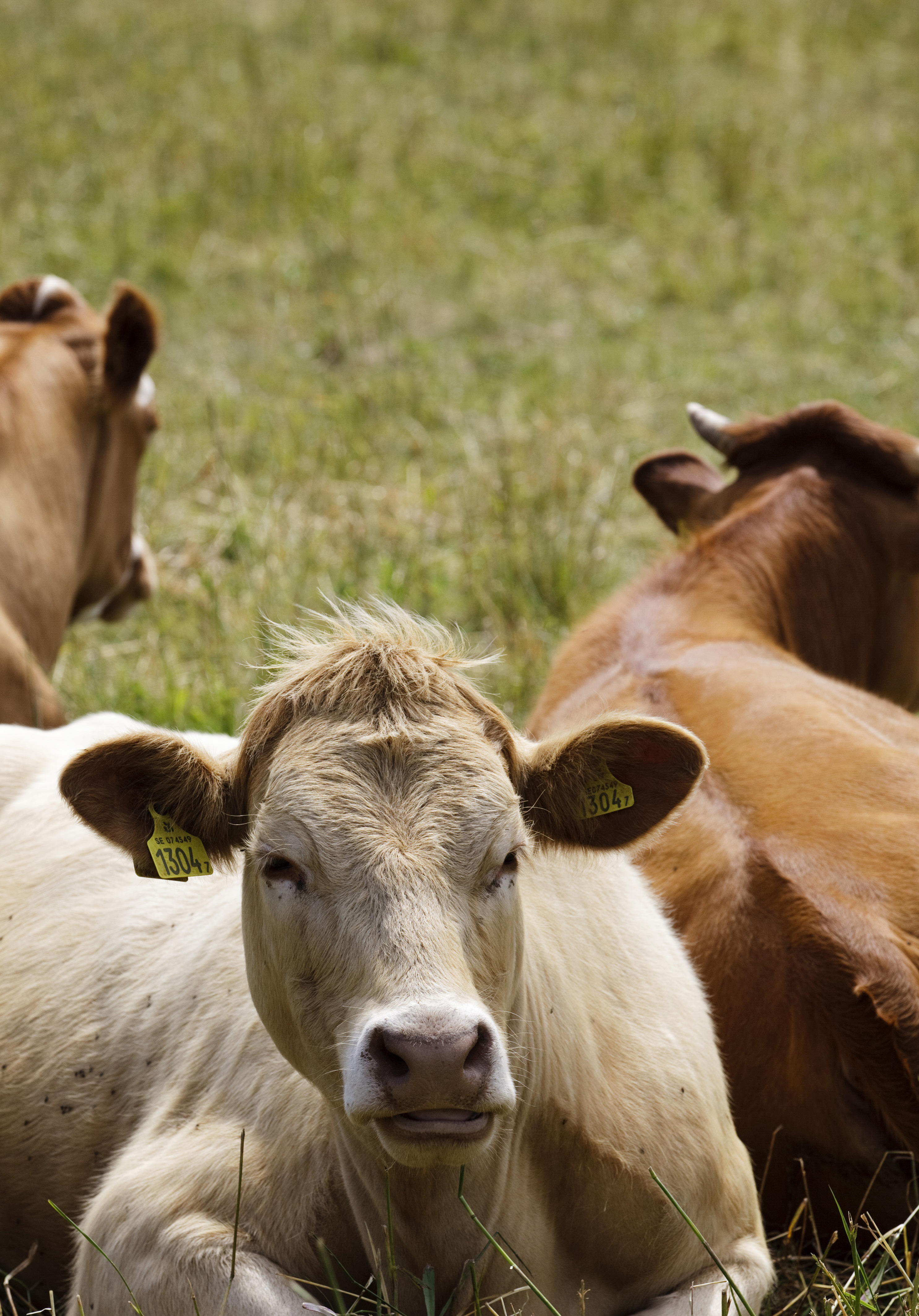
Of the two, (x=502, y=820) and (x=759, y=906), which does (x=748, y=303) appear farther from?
(x=502, y=820)

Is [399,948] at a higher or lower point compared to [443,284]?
higher

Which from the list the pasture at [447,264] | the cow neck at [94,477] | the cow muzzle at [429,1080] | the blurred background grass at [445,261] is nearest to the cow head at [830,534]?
the pasture at [447,264]

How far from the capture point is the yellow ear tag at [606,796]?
112 inches

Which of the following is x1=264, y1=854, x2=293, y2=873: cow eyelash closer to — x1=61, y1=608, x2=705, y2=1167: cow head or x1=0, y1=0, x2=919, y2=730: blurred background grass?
x1=61, y1=608, x2=705, y2=1167: cow head

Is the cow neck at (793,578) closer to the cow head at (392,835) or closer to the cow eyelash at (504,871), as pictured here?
the cow head at (392,835)

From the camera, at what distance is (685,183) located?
496 inches

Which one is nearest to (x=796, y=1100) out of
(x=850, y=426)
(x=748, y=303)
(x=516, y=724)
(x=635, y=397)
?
(x=516, y=724)

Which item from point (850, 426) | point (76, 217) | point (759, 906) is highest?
point (850, 426)

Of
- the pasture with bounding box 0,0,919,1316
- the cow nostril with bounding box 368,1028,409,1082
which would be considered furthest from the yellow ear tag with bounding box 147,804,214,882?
the pasture with bounding box 0,0,919,1316

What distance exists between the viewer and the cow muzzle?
7.17ft

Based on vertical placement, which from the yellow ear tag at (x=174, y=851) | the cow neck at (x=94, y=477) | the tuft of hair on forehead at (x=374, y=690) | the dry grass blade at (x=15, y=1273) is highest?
the tuft of hair on forehead at (x=374, y=690)

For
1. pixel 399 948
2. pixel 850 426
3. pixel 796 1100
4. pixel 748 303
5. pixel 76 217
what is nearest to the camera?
pixel 399 948

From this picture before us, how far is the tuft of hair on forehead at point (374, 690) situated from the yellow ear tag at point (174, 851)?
185 millimetres

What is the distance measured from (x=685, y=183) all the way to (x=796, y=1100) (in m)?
10.5
